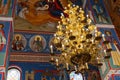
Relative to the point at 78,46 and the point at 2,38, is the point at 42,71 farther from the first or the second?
the point at 78,46

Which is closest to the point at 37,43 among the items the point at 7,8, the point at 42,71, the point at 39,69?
the point at 39,69

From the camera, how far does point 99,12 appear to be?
997 cm

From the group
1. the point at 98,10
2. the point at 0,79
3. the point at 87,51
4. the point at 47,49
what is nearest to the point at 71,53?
the point at 87,51

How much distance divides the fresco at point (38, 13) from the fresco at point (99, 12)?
1.34 metres

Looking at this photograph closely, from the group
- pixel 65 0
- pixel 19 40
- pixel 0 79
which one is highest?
pixel 65 0

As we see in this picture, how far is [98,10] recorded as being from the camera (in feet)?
32.9

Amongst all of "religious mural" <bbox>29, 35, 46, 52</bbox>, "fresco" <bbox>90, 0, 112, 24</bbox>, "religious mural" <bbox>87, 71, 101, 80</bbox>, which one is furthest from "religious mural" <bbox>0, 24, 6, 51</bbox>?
"religious mural" <bbox>87, 71, 101, 80</bbox>

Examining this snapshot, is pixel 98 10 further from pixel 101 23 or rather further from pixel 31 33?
pixel 31 33

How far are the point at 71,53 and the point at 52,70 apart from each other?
3995mm

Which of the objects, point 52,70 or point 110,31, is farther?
point 52,70

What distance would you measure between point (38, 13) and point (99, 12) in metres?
3.20

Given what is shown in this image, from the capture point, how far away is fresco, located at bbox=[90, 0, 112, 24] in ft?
31.7

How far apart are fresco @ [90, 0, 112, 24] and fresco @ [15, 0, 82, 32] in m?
1.34

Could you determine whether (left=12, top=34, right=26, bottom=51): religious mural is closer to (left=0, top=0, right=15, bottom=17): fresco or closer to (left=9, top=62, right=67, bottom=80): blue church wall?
(left=9, top=62, right=67, bottom=80): blue church wall
